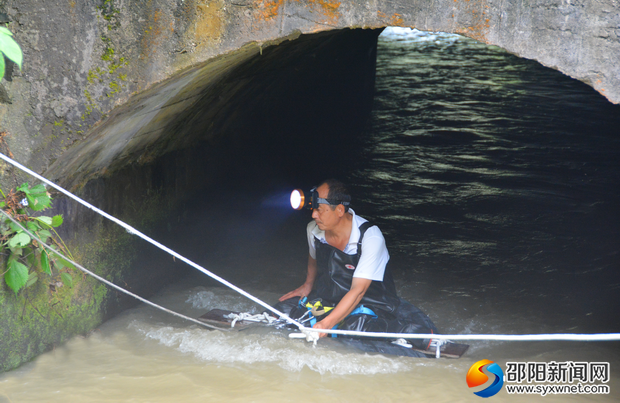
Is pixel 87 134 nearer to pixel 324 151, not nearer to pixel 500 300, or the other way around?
pixel 500 300

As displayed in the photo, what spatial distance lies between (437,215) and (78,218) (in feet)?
15.0

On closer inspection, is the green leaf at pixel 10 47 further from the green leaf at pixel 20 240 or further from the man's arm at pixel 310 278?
the man's arm at pixel 310 278

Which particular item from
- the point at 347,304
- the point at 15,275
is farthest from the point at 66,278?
the point at 347,304

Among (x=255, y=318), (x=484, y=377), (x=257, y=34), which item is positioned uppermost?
(x=257, y=34)

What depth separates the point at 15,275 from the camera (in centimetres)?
275

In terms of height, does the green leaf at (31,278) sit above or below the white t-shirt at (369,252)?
below

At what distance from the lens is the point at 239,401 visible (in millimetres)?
2734

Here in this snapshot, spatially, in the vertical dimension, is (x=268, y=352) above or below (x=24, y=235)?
below

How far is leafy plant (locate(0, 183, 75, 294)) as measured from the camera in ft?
8.86

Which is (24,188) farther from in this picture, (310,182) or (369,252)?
(310,182)

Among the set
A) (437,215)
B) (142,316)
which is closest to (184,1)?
(142,316)

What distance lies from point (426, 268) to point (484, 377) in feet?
7.36

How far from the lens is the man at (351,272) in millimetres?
3338

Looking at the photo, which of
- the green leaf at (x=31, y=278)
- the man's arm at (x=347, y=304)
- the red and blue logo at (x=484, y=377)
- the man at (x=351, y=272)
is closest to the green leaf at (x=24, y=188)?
the green leaf at (x=31, y=278)
